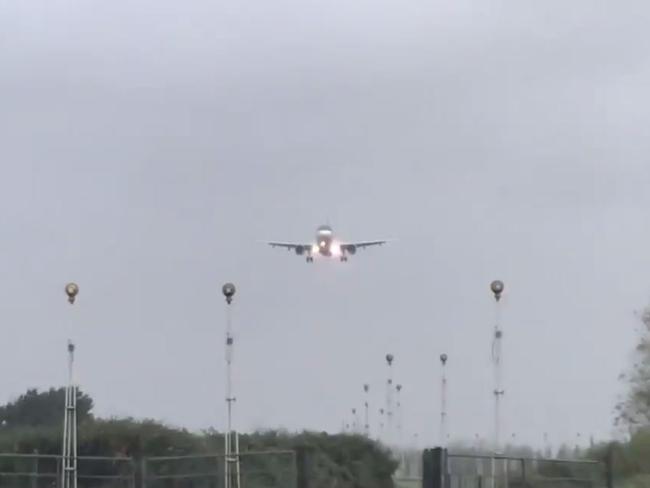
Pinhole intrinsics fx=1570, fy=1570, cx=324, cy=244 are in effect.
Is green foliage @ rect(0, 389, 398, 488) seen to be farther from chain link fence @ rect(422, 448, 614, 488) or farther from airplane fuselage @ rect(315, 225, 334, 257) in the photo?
airplane fuselage @ rect(315, 225, 334, 257)

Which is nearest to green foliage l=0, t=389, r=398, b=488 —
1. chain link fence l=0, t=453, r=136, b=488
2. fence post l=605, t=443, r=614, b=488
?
chain link fence l=0, t=453, r=136, b=488

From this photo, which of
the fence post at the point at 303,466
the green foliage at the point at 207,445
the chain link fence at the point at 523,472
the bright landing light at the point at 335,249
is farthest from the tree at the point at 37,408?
the bright landing light at the point at 335,249

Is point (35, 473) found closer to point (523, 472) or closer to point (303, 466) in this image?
point (303, 466)

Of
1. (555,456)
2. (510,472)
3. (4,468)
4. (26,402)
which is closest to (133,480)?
(4,468)

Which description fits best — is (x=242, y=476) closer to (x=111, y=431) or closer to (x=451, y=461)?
(x=451, y=461)

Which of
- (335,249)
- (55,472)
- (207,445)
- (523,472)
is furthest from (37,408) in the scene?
(335,249)

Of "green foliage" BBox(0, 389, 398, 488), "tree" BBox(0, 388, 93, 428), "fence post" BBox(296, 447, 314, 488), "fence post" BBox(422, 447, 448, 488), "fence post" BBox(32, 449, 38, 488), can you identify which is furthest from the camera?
"tree" BBox(0, 388, 93, 428)

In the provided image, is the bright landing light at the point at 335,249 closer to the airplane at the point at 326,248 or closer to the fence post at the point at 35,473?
the airplane at the point at 326,248
